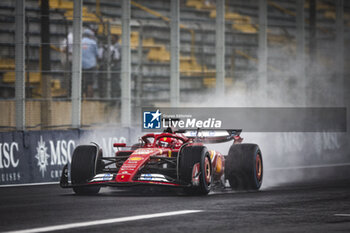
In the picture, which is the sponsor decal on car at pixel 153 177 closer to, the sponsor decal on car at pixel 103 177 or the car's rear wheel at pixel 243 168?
the sponsor decal on car at pixel 103 177

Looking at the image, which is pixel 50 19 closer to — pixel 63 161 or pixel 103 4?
pixel 63 161

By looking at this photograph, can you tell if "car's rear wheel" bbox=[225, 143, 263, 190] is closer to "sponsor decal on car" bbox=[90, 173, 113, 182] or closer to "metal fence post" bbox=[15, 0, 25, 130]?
"sponsor decal on car" bbox=[90, 173, 113, 182]

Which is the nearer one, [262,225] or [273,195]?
[262,225]

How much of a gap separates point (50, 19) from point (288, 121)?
914 centimetres

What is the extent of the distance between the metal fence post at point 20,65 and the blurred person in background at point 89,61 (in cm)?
246

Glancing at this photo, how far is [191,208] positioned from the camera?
10.6 m

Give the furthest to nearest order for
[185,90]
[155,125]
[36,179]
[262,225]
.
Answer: [185,90] → [36,179] → [155,125] → [262,225]

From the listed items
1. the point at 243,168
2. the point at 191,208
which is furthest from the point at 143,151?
the point at 191,208

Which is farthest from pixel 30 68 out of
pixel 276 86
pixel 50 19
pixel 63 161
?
pixel 276 86

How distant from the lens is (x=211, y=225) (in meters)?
8.70

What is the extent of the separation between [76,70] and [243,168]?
7.04m

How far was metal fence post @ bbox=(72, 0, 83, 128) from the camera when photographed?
→ 1997 centimetres

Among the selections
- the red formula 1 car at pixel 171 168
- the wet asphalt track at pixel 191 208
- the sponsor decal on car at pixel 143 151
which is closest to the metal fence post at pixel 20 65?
the wet asphalt track at pixel 191 208

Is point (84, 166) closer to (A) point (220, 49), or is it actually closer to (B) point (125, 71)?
(B) point (125, 71)
